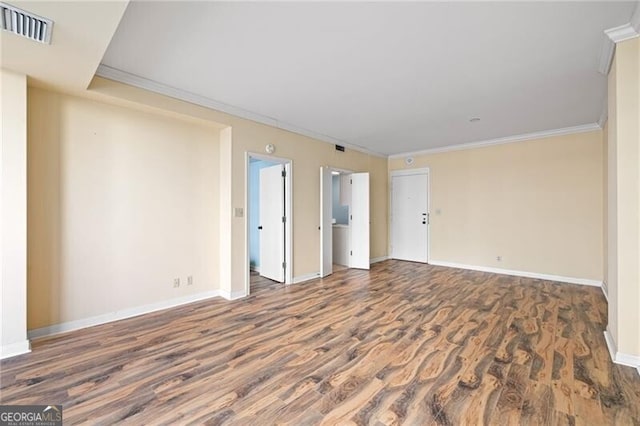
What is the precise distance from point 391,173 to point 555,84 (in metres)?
4.01

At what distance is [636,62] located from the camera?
2.21 m

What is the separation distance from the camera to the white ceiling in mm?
2035

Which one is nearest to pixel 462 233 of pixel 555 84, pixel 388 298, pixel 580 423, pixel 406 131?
pixel 406 131

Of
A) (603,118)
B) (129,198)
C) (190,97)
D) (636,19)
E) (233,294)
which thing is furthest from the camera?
(603,118)

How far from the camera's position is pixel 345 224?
21.2 feet

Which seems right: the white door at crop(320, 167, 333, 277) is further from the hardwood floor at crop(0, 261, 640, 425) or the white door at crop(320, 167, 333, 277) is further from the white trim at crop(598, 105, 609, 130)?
the white trim at crop(598, 105, 609, 130)

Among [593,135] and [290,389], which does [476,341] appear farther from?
[593,135]

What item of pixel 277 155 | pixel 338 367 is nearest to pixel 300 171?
pixel 277 155

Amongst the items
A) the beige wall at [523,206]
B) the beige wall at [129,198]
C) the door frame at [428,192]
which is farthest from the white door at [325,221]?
the beige wall at [523,206]

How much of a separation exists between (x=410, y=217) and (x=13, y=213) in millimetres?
6475

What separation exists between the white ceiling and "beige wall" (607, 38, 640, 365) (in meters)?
0.35

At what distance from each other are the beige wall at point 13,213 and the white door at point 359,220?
4814 mm

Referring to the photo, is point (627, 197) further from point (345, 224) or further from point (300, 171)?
point (345, 224)

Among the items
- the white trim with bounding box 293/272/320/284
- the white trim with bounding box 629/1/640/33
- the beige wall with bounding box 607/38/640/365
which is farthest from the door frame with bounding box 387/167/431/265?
the white trim with bounding box 629/1/640/33
